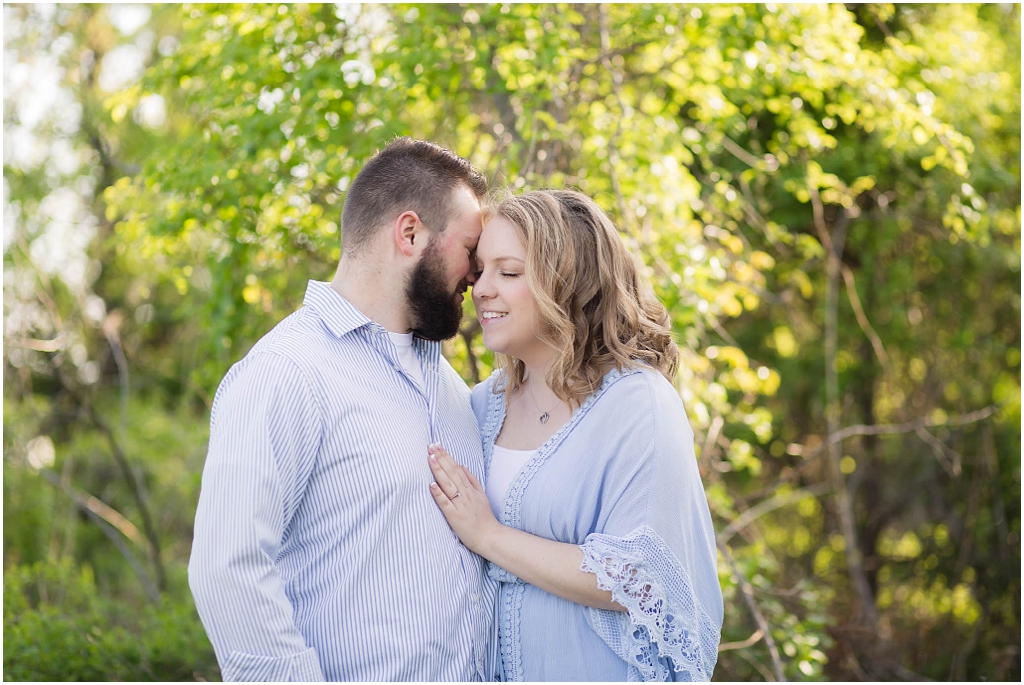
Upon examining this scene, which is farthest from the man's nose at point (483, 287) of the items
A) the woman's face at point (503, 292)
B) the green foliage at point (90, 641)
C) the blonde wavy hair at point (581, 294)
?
the green foliage at point (90, 641)

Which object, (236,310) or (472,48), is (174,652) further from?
(472,48)

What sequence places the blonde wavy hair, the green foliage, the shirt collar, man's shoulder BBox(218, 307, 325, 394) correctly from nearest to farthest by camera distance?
man's shoulder BBox(218, 307, 325, 394) → the shirt collar → the blonde wavy hair → the green foliage

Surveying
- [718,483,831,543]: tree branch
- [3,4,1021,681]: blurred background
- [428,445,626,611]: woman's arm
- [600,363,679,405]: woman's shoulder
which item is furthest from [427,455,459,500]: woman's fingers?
[718,483,831,543]: tree branch

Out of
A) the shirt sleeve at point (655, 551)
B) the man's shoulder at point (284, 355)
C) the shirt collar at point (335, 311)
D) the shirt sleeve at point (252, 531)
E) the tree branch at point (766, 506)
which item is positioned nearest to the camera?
the shirt sleeve at point (252, 531)

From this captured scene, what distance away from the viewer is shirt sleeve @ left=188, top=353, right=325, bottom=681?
1.62 meters

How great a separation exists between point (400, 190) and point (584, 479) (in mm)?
824

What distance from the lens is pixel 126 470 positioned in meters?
5.25

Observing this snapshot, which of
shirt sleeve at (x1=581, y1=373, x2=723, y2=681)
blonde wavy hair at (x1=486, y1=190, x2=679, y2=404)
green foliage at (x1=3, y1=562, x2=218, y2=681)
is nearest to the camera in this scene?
shirt sleeve at (x1=581, y1=373, x2=723, y2=681)

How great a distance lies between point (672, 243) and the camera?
11.3 feet

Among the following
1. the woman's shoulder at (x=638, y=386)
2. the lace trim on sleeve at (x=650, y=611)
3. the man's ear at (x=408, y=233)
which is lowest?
the lace trim on sleeve at (x=650, y=611)

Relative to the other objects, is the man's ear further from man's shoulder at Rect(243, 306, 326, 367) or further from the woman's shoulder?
the woman's shoulder

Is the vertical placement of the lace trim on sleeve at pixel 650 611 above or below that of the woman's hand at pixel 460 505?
below

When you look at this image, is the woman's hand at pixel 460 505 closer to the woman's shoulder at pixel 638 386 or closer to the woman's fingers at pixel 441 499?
the woman's fingers at pixel 441 499

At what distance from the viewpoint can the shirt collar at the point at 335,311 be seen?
1.98 m
